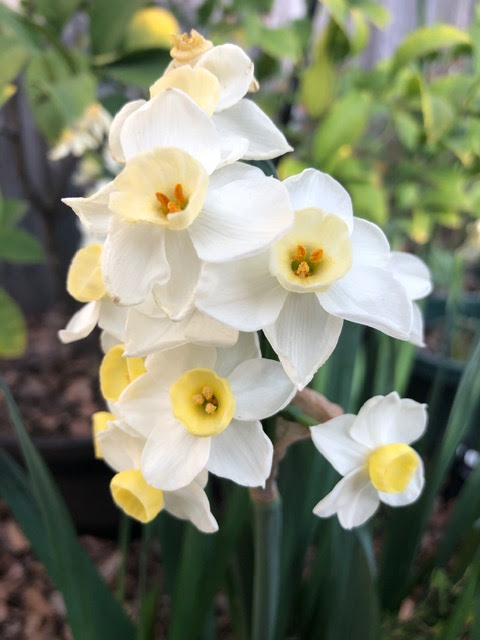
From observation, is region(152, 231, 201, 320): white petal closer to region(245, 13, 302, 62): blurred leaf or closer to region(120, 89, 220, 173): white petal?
region(120, 89, 220, 173): white petal

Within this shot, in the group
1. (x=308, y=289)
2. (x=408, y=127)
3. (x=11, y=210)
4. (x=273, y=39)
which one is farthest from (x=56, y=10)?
(x=308, y=289)

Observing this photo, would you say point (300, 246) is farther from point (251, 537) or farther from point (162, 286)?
point (251, 537)

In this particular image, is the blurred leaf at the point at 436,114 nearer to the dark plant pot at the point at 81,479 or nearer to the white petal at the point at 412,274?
the white petal at the point at 412,274

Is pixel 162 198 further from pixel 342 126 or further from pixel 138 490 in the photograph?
pixel 342 126

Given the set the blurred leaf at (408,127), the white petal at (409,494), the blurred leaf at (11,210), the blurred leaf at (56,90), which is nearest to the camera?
the white petal at (409,494)

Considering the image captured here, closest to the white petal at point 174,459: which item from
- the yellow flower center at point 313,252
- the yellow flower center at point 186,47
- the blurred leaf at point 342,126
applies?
the yellow flower center at point 313,252

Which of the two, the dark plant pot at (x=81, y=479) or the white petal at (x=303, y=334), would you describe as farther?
the dark plant pot at (x=81, y=479)
